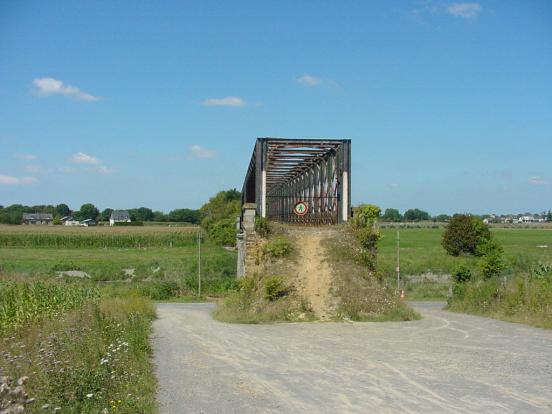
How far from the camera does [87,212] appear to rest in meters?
168

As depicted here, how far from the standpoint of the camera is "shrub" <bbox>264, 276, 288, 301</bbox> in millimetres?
20422

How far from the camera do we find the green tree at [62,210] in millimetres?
173375

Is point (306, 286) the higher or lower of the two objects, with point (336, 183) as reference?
lower

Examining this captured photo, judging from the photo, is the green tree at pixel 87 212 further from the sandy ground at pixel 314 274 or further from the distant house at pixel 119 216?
the sandy ground at pixel 314 274

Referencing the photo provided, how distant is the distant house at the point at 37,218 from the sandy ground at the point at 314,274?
135325mm

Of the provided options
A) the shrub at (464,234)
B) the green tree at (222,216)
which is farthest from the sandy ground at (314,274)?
the green tree at (222,216)

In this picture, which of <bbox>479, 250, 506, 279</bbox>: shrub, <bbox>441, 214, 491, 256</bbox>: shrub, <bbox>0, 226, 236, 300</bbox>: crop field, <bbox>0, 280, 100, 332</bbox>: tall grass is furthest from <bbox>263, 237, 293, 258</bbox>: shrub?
<bbox>441, 214, 491, 256</bbox>: shrub

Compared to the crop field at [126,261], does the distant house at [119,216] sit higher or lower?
higher

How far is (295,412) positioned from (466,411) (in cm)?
224

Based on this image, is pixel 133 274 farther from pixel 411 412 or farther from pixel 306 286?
pixel 411 412

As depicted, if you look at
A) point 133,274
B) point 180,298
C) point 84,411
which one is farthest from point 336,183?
point 133,274

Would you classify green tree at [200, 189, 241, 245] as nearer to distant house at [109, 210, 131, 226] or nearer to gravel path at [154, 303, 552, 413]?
distant house at [109, 210, 131, 226]

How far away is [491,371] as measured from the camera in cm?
1092

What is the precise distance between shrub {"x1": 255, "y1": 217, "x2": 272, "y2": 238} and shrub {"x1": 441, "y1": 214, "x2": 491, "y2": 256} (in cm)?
4238
